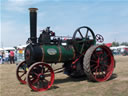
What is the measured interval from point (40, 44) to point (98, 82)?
2.63m

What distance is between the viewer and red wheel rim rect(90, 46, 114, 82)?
6.98 meters

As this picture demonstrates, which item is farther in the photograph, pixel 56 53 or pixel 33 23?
pixel 33 23

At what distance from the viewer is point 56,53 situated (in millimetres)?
6375

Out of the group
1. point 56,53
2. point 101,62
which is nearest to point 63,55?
point 56,53

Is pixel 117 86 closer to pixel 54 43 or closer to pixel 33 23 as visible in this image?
pixel 54 43

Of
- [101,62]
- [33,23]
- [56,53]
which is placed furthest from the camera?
[101,62]

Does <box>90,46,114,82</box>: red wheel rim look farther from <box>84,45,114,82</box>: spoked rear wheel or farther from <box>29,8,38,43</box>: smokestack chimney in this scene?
<box>29,8,38,43</box>: smokestack chimney

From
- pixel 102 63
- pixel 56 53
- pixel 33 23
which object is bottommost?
pixel 102 63

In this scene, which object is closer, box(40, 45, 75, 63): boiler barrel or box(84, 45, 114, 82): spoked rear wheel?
box(40, 45, 75, 63): boiler barrel

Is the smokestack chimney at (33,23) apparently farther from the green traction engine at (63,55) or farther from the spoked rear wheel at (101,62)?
the spoked rear wheel at (101,62)

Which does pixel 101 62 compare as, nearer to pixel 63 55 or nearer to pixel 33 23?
pixel 63 55

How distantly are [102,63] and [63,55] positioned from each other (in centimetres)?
175

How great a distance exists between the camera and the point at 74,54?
22.8 ft

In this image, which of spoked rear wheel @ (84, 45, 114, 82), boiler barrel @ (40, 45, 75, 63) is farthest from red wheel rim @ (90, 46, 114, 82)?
boiler barrel @ (40, 45, 75, 63)
